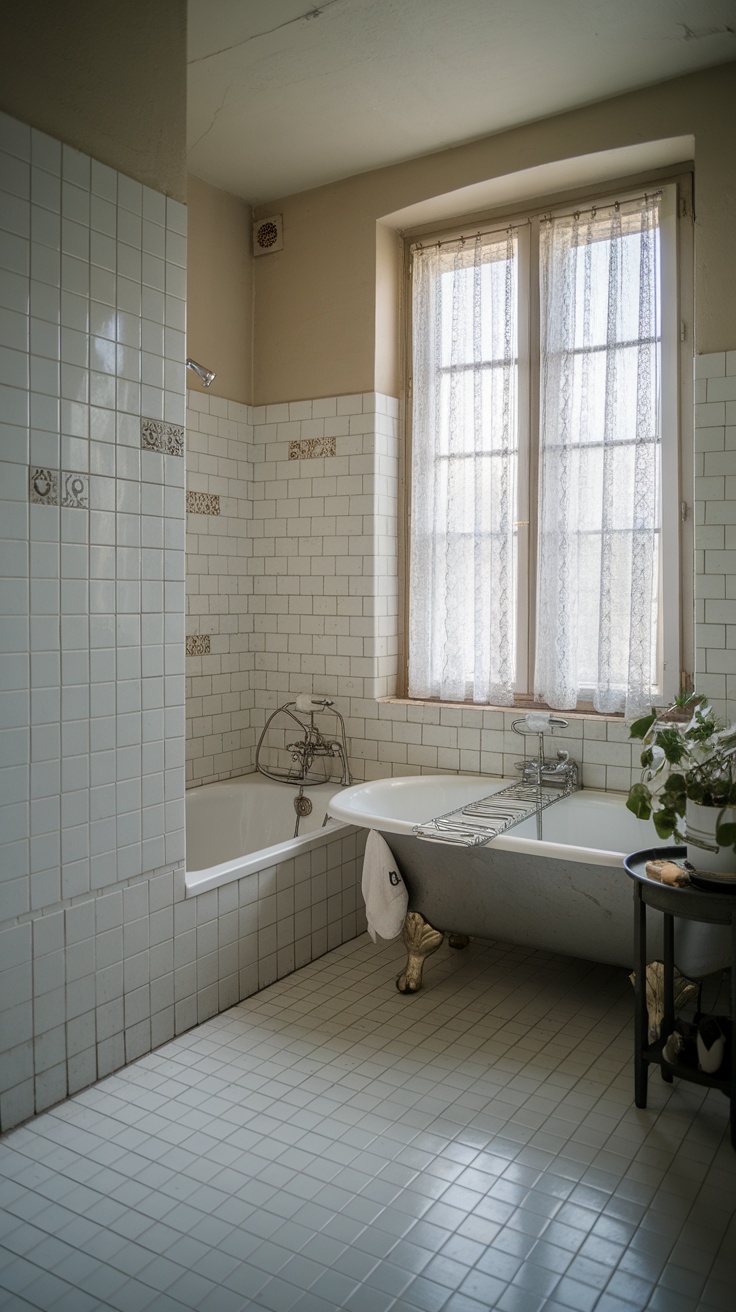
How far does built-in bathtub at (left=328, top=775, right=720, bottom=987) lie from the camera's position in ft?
9.14

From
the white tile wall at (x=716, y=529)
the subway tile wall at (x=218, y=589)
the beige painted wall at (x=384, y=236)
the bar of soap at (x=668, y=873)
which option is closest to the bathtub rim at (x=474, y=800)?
the bar of soap at (x=668, y=873)

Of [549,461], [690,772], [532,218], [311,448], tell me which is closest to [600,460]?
[549,461]

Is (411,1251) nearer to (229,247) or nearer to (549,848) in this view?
(549,848)

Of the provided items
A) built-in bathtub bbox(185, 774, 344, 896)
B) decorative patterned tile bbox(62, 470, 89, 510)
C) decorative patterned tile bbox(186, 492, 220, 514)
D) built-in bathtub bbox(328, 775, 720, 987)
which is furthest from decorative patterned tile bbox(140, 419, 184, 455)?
built-in bathtub bbox(185, 774, 344, 896)

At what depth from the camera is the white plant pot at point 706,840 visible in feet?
7.62

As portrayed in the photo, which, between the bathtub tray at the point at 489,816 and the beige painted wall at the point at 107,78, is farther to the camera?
the bathtub tray at the point at 489,816

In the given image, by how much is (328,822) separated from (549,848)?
4.47 ft

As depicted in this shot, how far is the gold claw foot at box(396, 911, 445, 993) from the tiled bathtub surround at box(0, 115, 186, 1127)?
76 centimetres

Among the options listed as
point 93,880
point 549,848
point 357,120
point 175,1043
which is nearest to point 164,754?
point 93,880

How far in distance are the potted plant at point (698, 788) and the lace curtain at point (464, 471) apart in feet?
4.81

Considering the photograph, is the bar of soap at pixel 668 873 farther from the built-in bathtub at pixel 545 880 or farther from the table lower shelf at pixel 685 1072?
the table lower shelf at pixel 685 1072

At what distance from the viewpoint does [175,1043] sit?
287 centimetres

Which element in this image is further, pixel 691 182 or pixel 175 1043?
pixel 691 182

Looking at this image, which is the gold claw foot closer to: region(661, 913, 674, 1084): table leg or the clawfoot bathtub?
the clawfoot bathtub
